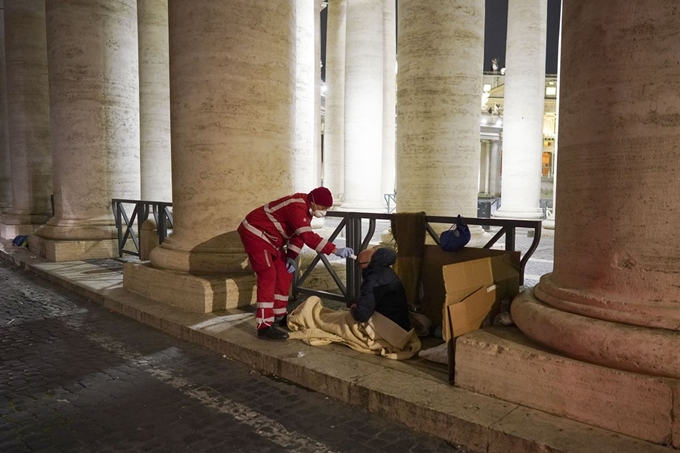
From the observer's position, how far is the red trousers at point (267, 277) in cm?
556

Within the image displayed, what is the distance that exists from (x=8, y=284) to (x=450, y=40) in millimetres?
8866

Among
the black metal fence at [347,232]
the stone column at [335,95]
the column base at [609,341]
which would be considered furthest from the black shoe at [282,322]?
the stone column at [335,95]

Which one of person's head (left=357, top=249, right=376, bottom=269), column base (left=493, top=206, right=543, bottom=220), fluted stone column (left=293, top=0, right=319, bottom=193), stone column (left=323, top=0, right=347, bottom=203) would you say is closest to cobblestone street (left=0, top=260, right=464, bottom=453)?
person's head (left=357, top=249, right=376, bottom=269)

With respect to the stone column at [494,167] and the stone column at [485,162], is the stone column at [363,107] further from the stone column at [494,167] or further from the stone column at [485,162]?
the stone column at [494,167]

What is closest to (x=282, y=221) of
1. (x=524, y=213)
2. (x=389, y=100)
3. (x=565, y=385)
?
(x=565, y=385)

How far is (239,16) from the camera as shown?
259 inches

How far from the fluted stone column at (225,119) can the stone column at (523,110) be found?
12.8 m

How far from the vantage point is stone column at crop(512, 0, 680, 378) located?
3.28 meters

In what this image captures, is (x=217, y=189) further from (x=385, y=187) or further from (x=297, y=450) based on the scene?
(x=385, y=187)

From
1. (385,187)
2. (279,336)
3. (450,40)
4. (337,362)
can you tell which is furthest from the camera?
(385,187)

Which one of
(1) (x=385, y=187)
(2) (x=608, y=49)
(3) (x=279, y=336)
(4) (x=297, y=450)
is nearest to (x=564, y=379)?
(4) (x=297, y=450)

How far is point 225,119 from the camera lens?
662 centimetres

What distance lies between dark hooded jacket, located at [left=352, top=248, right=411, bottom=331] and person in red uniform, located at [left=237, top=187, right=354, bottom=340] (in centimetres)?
63

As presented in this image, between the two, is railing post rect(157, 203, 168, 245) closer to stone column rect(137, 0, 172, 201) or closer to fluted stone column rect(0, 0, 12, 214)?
stone column rect(137, 0, 172, 201)
